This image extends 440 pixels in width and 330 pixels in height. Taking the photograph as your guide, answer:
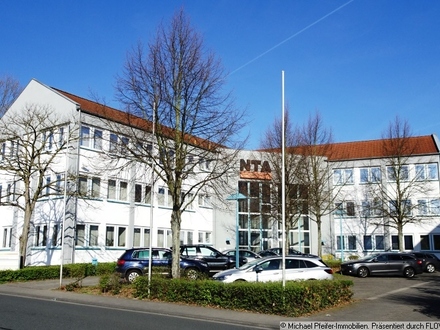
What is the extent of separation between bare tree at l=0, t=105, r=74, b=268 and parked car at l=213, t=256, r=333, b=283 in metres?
14.7

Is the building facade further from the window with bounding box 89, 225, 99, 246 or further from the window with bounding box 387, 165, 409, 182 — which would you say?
the window with bounding box 387, 165, 409, 182

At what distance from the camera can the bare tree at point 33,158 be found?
26.8m

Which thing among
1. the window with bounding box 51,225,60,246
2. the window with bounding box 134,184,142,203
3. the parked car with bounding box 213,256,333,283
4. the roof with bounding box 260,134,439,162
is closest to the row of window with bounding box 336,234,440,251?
the roof with bounding box 260,134,439,162

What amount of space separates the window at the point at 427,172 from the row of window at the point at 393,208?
2121 mm

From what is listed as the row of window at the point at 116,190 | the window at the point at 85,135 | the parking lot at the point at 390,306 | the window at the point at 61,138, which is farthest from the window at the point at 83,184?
the parking lot at the point at 390,306

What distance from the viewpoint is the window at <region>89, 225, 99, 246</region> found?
3002 centimetres

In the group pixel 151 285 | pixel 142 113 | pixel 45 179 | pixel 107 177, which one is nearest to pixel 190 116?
pixel 142 113

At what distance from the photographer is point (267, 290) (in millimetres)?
13289

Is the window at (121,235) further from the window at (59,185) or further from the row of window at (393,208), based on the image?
the row of window at (393,208)

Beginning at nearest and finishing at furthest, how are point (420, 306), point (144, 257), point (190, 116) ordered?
point (420, 306) < point (190, 116) < point (144, 257)

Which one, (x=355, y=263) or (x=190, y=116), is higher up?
(x=190, y=116)

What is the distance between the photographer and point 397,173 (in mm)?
40188

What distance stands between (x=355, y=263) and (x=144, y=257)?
1293cm

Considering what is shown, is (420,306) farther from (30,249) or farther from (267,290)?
(30,249)
